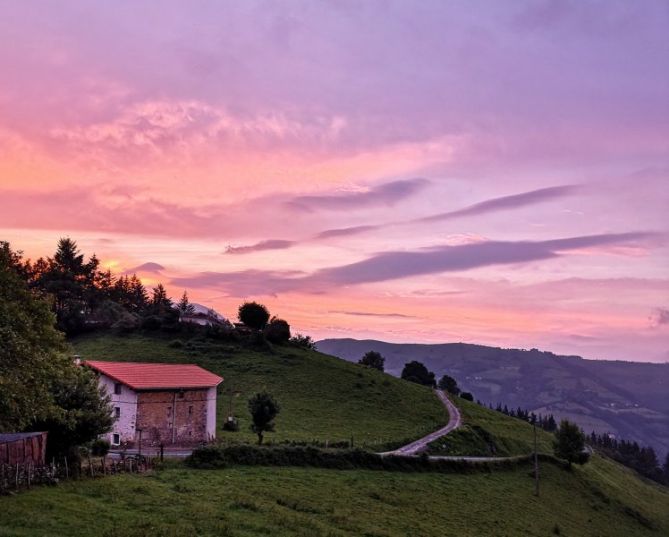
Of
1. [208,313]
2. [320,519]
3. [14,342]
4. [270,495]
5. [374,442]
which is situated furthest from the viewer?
[208,313]

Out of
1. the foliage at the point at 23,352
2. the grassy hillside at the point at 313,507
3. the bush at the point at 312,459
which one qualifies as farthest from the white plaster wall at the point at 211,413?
the foliage at the point at 23,352

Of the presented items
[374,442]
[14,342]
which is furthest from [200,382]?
[14,342]

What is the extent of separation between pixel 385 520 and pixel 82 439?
20.6 m

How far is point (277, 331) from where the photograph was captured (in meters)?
123

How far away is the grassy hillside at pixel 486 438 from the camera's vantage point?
7912 cm

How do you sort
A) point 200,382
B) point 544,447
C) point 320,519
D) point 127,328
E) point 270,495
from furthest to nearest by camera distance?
1. point 127,328
2. point 544,447
3. point 200,382
4. point 270,495
5. point 320,519

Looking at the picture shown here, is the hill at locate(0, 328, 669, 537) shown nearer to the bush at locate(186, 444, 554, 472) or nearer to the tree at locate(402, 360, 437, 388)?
the bush at locate(186, 444, 554, 472)

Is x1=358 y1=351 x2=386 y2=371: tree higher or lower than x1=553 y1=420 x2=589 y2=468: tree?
above

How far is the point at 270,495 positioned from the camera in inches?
1571

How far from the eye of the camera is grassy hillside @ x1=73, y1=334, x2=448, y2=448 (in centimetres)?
7869

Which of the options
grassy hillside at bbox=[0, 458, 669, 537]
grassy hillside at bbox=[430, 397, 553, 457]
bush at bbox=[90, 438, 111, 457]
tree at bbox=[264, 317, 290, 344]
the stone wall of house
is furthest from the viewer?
tree at bbox=[264, 317, 290, 344]

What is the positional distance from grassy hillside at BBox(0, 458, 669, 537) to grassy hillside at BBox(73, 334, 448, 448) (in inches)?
647

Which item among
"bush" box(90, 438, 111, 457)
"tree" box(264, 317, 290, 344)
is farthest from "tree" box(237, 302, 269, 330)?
"bush" box(90, 438, 111, 457)

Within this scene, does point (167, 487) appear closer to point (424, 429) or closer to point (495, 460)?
point (495, 460)
